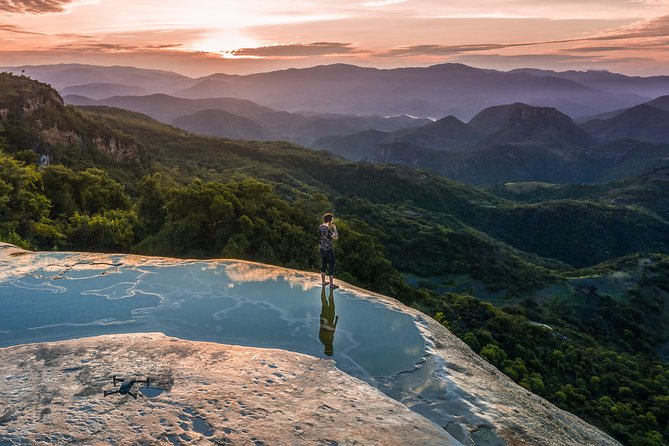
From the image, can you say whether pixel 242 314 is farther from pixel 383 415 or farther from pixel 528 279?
pixel 528 279

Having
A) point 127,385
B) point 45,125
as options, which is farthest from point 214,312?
point 45,125

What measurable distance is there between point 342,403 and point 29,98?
61.3 meters

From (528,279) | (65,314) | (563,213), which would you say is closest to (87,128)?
(65,314)

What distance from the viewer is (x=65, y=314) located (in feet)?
29.9

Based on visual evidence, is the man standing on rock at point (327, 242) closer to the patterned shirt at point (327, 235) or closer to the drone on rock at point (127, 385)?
the patterned shirt at point (327, 235)

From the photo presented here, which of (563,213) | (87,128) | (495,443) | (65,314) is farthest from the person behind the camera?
(563,213)

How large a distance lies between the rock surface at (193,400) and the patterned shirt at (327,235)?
447cm

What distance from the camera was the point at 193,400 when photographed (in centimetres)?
589

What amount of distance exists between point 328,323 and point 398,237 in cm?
6464

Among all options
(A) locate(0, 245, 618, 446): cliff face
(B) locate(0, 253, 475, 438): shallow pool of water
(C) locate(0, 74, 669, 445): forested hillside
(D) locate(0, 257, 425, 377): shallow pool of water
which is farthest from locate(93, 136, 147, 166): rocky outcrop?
(A) locate(0, 245, 618, 446): cliff face

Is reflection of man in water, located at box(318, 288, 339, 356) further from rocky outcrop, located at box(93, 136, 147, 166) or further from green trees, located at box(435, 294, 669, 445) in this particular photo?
rocky outcrop, located at box(93, 136, 147, 166)

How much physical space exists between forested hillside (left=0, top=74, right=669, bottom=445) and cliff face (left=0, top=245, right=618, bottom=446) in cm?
958

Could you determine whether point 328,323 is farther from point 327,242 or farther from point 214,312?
point 327,242

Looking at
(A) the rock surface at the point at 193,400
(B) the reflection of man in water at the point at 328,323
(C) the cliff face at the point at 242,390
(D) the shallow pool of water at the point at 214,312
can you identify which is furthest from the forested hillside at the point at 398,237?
(A) the rock surface at the point at 193,400
